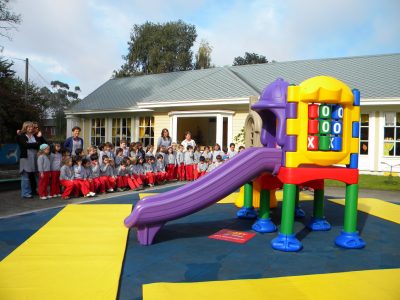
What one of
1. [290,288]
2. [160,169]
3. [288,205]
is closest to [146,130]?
[160,169]

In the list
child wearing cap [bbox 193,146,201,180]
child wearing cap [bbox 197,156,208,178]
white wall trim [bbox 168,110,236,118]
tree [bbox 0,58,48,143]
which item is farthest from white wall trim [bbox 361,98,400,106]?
tree [bbox 0,58,48,143]

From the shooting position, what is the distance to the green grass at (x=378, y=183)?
11867 mm

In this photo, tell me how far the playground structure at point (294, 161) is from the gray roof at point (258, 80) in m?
9.96

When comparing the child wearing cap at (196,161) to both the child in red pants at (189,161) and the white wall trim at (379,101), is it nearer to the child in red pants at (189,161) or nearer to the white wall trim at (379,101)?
the child in red pants at (189,161)

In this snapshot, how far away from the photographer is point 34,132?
9.21 metres

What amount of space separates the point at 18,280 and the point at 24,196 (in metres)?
5.79

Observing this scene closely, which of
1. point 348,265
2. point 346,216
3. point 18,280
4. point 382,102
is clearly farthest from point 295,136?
point 382,102

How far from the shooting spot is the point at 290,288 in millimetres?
3727

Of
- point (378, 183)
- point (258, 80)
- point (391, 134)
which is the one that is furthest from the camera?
point (258, 80)

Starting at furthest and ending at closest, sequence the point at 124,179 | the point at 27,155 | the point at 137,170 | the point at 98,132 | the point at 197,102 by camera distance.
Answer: the point at 98,132, the point at 197,102, the point at 137,170, the point at 124,179, the point at 27,155

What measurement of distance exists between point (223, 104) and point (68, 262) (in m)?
12.1

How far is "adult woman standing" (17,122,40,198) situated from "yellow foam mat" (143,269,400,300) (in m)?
6.47

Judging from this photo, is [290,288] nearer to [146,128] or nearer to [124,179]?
[124,179]

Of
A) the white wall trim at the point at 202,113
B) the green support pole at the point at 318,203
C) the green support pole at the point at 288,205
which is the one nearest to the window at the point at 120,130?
the white wall trim at the point at 202,113
